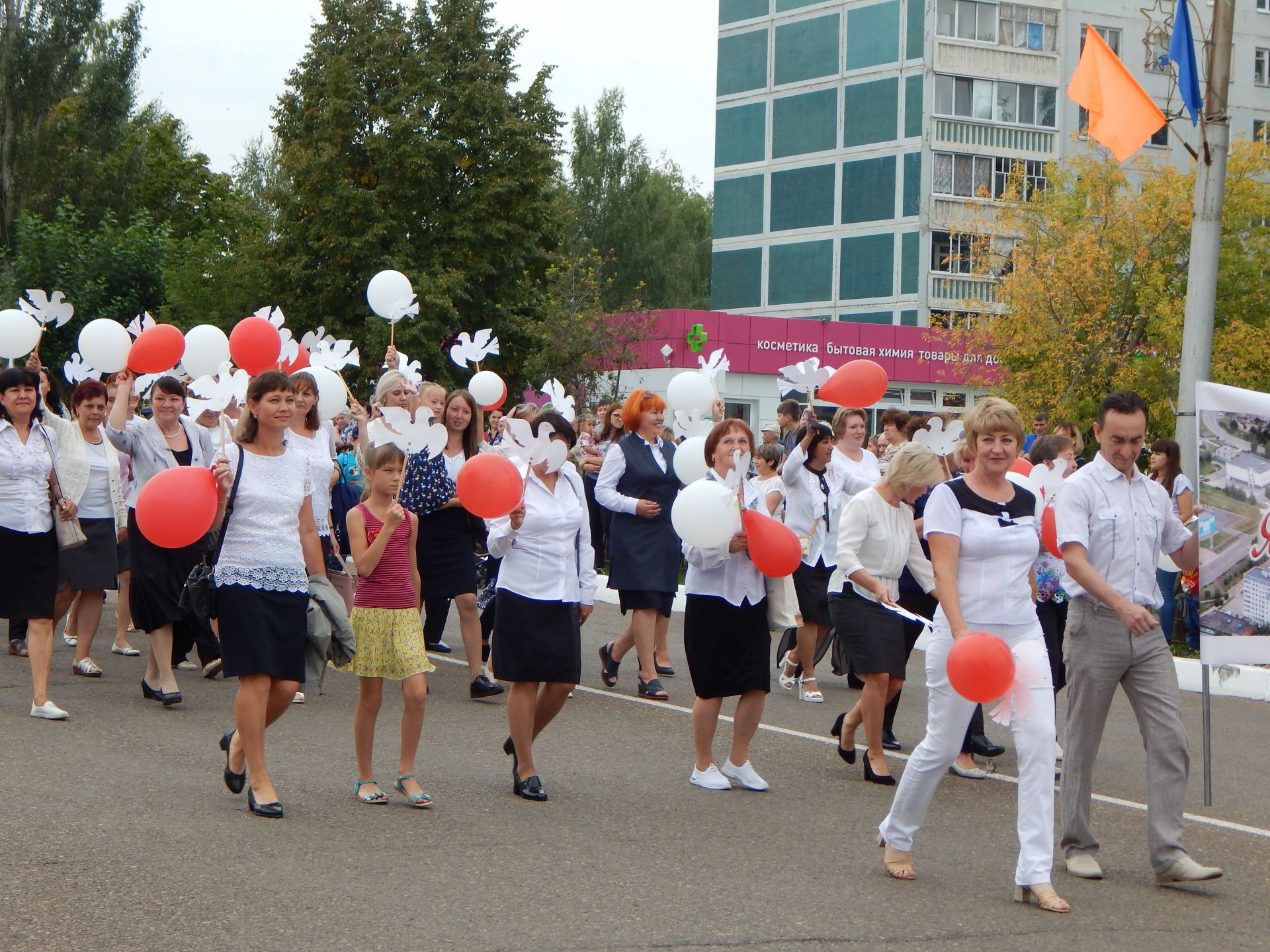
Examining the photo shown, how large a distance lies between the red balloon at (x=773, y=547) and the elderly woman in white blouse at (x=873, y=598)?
0.70 meters

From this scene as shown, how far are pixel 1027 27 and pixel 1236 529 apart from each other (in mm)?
51632

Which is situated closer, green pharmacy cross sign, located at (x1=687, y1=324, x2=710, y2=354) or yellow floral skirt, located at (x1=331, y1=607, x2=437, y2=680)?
yellow floral skirt, located at (x1=331, y1=607, x2=437, y2=680)

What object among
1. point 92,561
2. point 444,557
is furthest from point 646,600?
point 92,561

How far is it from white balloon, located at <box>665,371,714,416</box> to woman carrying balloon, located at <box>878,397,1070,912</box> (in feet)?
8.13

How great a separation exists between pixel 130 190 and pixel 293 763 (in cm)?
4371

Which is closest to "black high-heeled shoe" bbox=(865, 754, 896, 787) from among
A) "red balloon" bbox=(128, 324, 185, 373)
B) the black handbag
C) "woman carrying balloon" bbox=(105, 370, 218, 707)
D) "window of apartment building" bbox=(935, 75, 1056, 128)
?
the black handbag

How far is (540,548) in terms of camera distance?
725 centimetres

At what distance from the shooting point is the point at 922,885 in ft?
19.4

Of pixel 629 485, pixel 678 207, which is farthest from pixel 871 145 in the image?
pixel 629 485

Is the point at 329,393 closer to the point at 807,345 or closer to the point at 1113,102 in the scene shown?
the point at 1113,102

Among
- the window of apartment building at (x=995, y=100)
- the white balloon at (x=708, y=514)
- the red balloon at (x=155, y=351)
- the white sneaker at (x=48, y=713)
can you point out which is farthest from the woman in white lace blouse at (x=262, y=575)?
the window of apartment building at (x=995, y=100)

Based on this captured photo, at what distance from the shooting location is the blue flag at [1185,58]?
1485 centimetres

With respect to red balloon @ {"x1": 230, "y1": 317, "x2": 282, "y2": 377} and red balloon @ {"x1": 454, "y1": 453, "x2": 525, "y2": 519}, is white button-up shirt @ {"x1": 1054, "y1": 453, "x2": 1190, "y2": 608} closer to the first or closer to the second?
red balloon @ {"x1": 454, "y1": 453, "x2": 525, "y2": 519}

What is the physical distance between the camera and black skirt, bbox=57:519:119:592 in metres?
10.4
